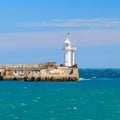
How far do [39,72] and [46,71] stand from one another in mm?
1471

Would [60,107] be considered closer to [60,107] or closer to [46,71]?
[60,107]

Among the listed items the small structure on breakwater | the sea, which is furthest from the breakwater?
the sea

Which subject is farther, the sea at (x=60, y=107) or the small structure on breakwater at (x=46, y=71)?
the small structure on breakwater at (x=46, y=71)

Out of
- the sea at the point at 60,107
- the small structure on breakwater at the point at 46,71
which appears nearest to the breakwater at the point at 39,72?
the small structure on breakwater at the point at 46,71

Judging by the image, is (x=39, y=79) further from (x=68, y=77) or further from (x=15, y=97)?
(x=15, y=97)

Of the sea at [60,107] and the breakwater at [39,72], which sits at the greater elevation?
the breakwater at [39,72]

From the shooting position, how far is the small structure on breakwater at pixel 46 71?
10494cm

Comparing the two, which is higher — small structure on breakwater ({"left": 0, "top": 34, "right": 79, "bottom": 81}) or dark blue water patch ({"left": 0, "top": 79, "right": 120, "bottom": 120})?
small structure on breakwater ({"left": 0, "top": 34, "right": 79, "bottom": 81})

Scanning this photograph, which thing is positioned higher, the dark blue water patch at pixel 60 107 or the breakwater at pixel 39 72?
the breakwater at pixel 39 72

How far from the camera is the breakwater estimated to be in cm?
10475

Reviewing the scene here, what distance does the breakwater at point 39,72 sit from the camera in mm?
104750

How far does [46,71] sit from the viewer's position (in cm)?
10531

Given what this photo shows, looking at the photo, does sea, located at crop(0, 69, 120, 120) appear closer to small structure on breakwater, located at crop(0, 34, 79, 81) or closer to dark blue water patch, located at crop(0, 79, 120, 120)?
dark blue water patch, located at crop(0, 79, 120, 120)

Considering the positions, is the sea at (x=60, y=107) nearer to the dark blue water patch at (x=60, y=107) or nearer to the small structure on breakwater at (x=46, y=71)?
the dark blue water patch at (x=60, y=107)
